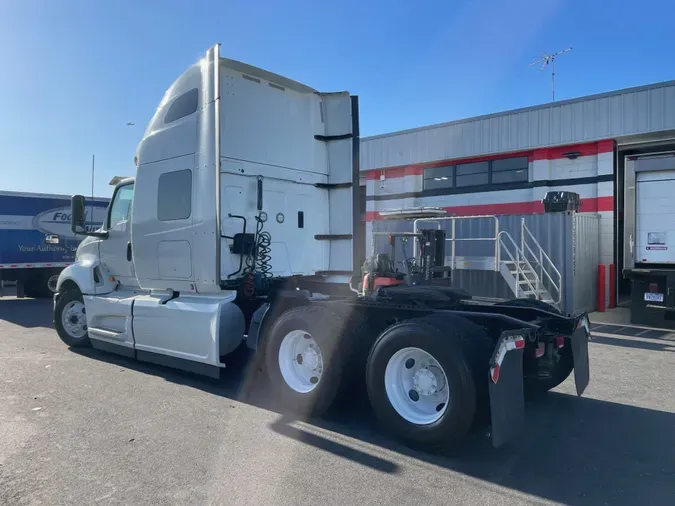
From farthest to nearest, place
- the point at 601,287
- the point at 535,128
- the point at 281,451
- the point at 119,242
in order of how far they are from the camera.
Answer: the point at 535,128 → the point at 601,287 → the point at 119,242 → the point at 281,451

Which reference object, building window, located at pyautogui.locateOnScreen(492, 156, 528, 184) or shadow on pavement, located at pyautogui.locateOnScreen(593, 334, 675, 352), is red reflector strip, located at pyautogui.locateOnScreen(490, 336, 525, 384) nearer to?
shadow on pavement, located at pyautogui.locateOnScreen(593, 334, 675, 352)

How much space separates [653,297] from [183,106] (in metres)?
10.3

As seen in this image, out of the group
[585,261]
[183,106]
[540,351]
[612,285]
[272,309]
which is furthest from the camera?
[612,285]

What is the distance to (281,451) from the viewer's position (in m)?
4.47

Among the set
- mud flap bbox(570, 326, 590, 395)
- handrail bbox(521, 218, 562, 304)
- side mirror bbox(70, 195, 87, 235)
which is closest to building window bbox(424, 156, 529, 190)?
handrail bbox(521, 218, 562, 304)

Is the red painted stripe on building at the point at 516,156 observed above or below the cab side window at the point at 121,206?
above

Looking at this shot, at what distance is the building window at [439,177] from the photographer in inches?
723

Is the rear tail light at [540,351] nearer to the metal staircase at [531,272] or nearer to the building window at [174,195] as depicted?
the building window at [174,195]

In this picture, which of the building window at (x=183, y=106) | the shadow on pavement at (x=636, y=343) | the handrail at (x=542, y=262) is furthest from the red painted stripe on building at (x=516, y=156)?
the building window at (x=183, y=106)

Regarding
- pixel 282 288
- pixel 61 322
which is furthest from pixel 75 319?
pixel 282 288

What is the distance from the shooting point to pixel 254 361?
6.12 meters

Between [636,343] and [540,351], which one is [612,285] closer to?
[636,343]

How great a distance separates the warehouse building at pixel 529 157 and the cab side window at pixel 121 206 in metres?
9.38

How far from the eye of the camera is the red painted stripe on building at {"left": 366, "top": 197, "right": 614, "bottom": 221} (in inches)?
582
